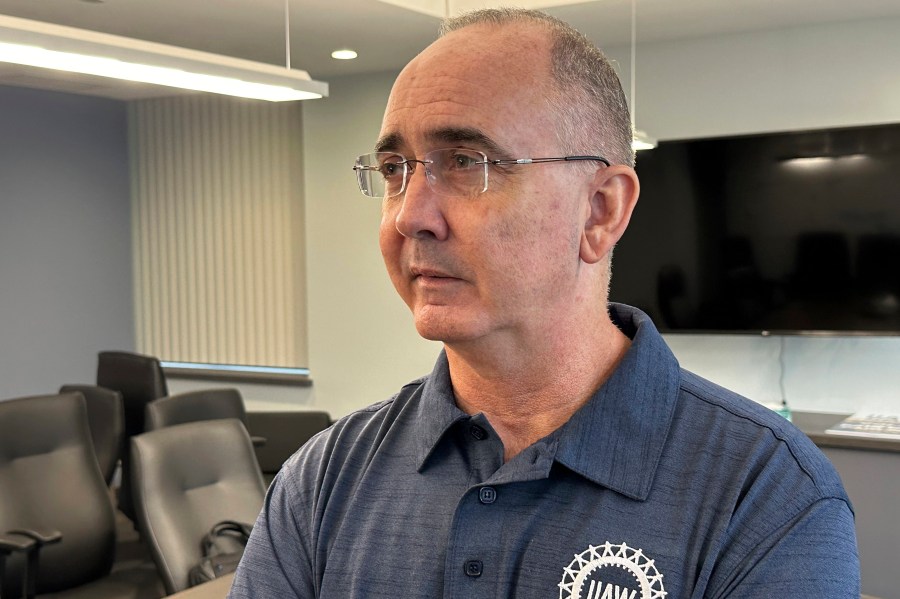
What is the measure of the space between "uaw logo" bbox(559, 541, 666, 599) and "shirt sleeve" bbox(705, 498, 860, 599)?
6 centimetres

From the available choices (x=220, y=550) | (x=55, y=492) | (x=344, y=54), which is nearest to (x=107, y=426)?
(x=55, y=492)

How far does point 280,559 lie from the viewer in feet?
3.66

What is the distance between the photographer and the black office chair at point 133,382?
5297 millimetres

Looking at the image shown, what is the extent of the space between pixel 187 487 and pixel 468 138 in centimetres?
281

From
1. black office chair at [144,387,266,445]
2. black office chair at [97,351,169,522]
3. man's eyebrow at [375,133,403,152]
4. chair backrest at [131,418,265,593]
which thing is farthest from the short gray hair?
black office chair at [97,351,169,522]

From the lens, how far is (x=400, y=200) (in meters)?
1.06

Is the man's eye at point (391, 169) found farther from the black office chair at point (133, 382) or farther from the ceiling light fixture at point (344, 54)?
the ceiling light fixture at point (344, 54)

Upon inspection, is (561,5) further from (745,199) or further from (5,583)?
(5,583)

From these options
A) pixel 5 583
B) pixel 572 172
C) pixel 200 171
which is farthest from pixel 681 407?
pixel 200 171

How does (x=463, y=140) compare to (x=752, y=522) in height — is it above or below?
above

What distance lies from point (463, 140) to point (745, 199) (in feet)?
14.3

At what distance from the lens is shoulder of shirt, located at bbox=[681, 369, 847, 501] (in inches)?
36.6

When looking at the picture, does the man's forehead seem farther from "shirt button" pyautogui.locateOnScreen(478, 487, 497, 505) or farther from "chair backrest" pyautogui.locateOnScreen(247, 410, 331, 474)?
"chair backrest" pyautogui.locateOnScreen(247, 410, 331, 474)

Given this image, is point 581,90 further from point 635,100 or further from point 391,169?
point 635,100
